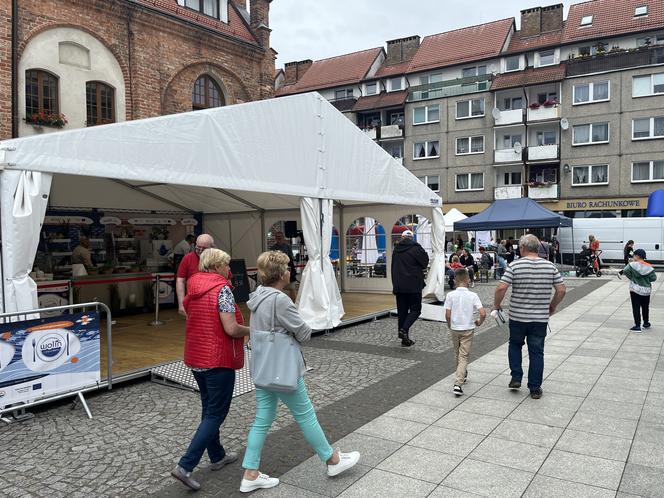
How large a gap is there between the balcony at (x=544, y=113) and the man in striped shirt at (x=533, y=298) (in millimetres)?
32486

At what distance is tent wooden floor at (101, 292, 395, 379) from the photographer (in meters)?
6.93

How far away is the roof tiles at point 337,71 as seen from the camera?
4434cm

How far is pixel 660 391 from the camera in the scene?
→ 5.64 m

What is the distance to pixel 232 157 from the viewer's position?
24.6ft

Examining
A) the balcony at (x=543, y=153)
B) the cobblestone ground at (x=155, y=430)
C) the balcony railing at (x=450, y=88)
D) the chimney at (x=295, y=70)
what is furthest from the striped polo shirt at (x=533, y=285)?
the chimney at (x=295, y=70)

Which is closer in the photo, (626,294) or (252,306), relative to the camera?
(252,306)

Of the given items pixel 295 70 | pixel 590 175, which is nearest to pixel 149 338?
pixel 590 175

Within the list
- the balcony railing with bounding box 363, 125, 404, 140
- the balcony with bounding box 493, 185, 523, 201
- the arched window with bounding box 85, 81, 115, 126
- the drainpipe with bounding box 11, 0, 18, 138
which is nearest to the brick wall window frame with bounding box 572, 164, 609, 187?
the balcony with bounding box 493, 185, 523, 201

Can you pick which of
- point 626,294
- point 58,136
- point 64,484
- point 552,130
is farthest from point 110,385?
point 552,130

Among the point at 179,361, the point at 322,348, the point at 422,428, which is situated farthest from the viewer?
the point at 322,348

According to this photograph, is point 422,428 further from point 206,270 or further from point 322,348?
point 322,348

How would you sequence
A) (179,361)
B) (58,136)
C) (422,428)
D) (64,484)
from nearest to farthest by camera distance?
(64,484)
(422,428)
(58,136)
(179,361)

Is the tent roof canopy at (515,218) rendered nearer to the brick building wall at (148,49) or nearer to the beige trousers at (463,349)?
the brick building wall at (148,49)

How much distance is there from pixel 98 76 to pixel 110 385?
11854 millimetres
